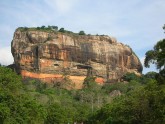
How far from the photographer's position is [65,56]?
114 metres

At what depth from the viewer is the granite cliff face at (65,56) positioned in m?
111

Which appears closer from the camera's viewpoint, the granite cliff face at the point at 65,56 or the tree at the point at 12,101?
the tree at the point at 12,101

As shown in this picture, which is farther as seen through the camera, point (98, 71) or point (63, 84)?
point (98, 71)

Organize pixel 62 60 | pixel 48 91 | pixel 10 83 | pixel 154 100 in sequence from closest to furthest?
pixel 154 100 < pixel 10 83 < pixel 48 91 < pixel 62 60

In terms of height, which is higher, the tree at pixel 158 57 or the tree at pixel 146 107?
the tree at pixel 158 57

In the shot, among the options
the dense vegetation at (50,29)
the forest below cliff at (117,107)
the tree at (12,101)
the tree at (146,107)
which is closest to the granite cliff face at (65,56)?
the dense vegetation at (50,29)

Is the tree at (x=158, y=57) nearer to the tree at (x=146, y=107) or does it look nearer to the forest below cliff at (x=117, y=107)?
the forest below cliff at (x=117, y=107)

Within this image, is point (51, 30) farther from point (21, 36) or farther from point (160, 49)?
point (160, 49)

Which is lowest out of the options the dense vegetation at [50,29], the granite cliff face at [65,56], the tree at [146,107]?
the tree at [146,107]

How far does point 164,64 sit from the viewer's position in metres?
21.4

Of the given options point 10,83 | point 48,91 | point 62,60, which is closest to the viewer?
point 10,83

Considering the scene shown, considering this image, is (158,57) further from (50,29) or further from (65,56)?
(50,29)

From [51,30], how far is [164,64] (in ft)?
323

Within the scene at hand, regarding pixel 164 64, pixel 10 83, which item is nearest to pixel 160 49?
pixel 164 64
